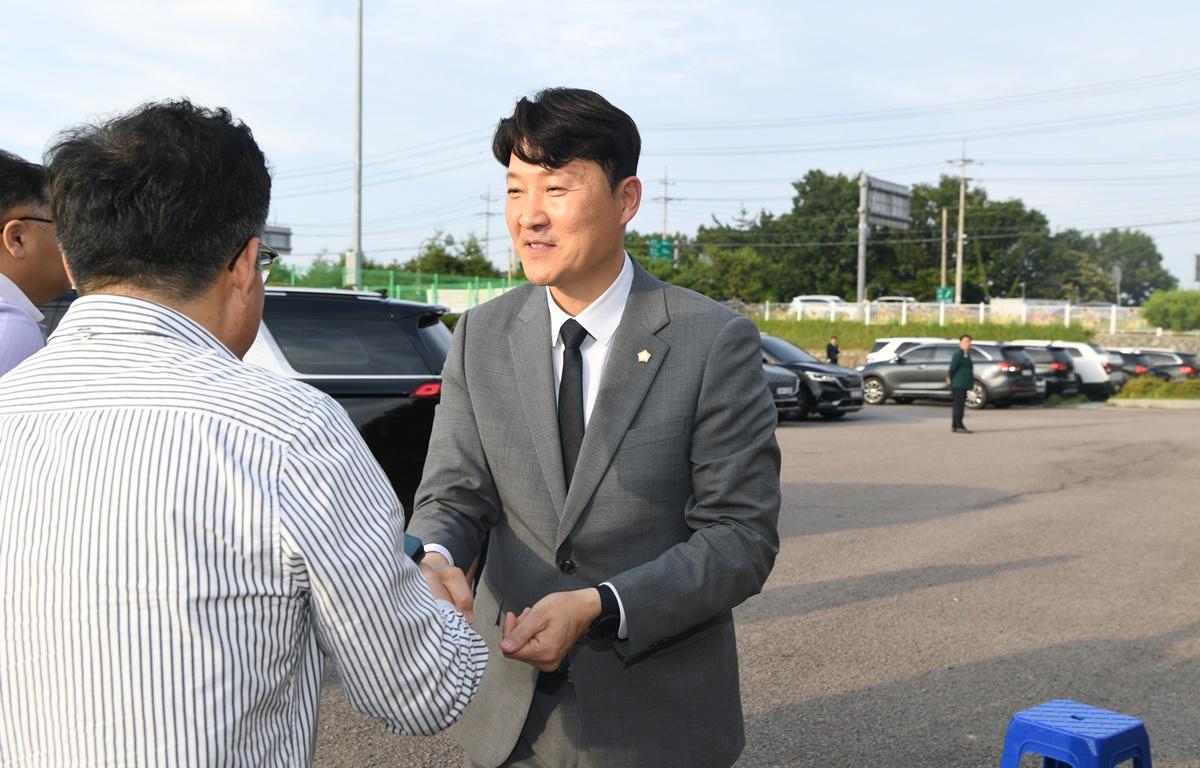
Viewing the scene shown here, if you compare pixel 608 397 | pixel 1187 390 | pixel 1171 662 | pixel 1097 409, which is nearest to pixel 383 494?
pixel 608 397

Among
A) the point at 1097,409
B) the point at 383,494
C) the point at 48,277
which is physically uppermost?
the point at 48,277

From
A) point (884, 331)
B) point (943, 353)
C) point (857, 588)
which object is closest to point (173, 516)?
point (857, 588)

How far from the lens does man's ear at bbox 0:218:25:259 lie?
327 centimetres

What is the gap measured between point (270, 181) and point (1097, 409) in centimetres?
A: 2799

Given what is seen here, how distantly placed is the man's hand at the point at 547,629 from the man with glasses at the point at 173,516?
1.33ft

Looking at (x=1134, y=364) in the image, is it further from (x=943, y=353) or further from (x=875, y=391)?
(x=875, y=391)

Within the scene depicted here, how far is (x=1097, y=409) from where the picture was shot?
2695cm

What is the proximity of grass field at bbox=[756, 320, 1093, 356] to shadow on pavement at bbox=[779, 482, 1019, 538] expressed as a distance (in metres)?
32.3

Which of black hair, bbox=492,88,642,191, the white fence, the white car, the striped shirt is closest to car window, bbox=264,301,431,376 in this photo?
black hair, bbox=492,88,642,191

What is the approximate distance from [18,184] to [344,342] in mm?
3888

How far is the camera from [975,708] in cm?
520

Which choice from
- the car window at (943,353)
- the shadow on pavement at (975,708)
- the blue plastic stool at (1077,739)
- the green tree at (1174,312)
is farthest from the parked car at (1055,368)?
the blue plastic stool at (1077,739)

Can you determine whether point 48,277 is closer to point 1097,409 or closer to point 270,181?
point 270,181

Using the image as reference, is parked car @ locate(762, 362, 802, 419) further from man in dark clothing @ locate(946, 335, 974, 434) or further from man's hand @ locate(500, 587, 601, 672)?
man's hand @ locate(500, 587, 601, 672)
